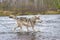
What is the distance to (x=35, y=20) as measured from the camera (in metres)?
11.7

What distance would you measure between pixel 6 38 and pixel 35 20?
207cm

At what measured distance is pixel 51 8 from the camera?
3047 cm

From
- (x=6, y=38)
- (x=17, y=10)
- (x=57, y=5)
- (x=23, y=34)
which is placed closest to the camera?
(x=6, y=38)

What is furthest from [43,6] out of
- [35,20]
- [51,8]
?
[35,20]

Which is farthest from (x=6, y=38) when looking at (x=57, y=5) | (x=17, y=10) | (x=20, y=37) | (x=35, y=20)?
(x=57, y=5)

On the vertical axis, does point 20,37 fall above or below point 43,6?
above

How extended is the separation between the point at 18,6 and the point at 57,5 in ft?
16.5

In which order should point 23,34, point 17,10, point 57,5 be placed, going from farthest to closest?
Result: point 57,5
point 17,10
point 23,34

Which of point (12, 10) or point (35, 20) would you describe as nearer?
point (35, 20)

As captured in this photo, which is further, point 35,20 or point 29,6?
point 29,6

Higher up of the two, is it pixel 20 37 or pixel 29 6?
pixel 20 37

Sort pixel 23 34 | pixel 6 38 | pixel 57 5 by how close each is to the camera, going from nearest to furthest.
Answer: pixel 6 38
pixel 23 34
pixel 57 5

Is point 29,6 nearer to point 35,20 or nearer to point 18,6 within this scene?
point 18,6

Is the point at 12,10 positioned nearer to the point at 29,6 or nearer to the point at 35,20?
the point at 29,6
